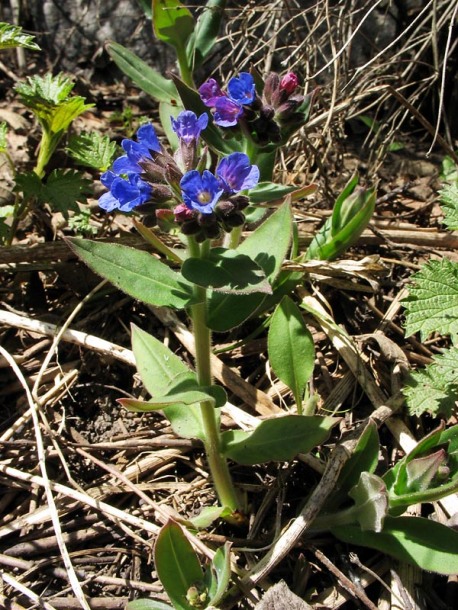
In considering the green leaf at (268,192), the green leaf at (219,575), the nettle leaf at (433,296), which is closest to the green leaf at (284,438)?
the green leaf at (219,575)

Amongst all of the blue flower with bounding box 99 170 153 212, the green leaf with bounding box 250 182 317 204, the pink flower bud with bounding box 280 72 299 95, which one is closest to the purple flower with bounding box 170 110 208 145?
the blue flower with bounding box 99 170 153 212

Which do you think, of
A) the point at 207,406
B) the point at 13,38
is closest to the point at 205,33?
the point at 13,38

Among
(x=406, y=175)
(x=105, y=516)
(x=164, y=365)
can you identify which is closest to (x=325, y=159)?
(x=406, y=175)

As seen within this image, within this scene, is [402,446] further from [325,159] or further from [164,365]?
[325,159]

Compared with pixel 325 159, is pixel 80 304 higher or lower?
lower

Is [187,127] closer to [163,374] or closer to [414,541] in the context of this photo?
[163,374]

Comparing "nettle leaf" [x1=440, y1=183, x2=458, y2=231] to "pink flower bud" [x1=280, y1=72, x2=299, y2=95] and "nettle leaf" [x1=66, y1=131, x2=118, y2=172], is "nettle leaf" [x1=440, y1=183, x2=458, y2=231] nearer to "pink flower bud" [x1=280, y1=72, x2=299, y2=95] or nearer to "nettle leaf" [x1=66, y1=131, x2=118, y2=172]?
"pink flower bud" [x1=280, y1=72, x2=299, y2=95]
